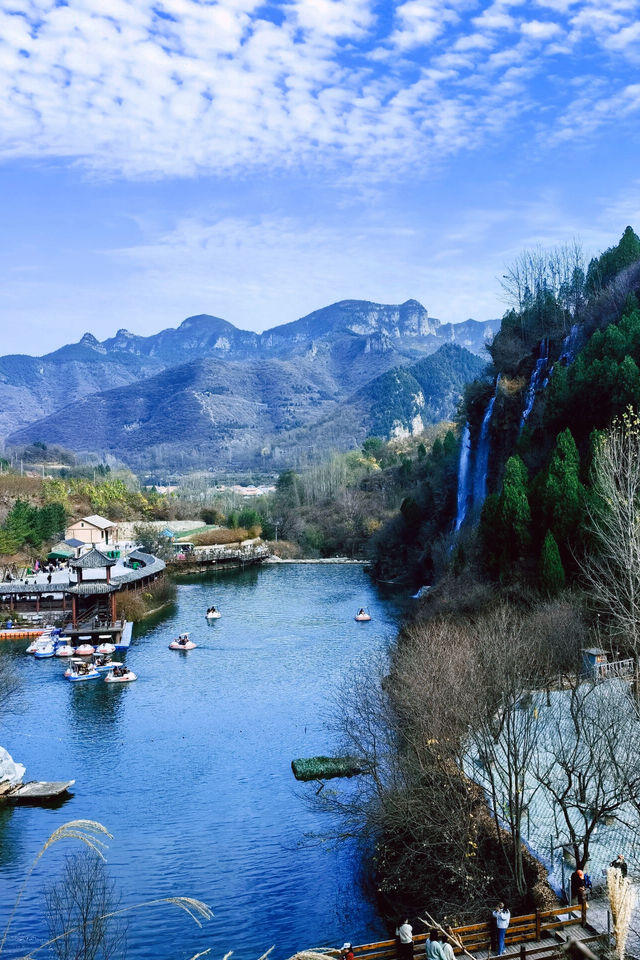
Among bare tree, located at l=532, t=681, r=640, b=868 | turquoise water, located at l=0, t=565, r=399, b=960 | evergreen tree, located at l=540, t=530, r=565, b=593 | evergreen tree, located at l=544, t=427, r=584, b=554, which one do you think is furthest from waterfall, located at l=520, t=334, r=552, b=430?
bare tree, located at l=532, t=681, r=640, b=868

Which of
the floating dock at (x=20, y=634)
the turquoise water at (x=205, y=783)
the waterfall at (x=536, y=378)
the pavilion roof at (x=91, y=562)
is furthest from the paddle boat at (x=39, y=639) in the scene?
the waterfall at (x=536, y=378)

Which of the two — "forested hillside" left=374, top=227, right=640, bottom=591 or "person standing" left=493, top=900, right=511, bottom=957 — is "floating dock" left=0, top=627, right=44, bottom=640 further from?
"person standing" left=493, top=900, right=511, bottom=957

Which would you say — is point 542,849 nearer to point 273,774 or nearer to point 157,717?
point 273,774

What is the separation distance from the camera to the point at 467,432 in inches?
2277

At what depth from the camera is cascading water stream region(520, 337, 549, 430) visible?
47219 millimetres

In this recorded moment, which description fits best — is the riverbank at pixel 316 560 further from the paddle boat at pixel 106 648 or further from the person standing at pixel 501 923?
the person standing at pixel 501 923

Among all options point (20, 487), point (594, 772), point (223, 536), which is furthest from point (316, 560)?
point (594, 772)

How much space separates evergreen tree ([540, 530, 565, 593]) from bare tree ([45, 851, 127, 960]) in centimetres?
1753

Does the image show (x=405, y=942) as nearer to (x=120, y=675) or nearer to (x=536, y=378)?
(x=120, y=675)

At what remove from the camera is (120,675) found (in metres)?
A: 37.9

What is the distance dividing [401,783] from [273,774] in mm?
7618

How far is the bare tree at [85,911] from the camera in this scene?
13.2 metres

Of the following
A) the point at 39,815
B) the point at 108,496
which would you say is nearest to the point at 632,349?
the point at 39,815

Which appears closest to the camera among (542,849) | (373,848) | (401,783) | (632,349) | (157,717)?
(542,849)
